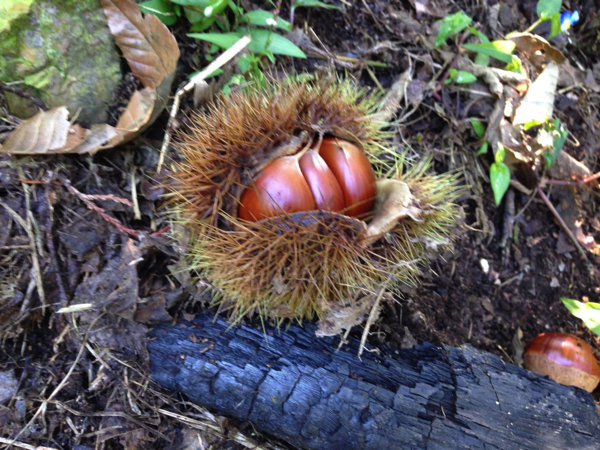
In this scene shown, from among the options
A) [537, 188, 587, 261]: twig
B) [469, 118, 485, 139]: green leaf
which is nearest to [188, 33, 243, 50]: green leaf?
[469, 118, 485, 139]: green leaf

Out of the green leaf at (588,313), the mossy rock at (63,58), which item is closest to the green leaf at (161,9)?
the mossy rock at (63,58)

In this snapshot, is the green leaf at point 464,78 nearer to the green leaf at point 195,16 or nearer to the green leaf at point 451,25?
the green leaf at point 451,25

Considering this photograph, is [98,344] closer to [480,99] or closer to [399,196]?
Answer: [399,196]

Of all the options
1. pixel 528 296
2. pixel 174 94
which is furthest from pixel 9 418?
pixel 528 296

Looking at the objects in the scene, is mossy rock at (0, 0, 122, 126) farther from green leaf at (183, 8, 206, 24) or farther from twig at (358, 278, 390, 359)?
twig at (358, 278, 390, 359)

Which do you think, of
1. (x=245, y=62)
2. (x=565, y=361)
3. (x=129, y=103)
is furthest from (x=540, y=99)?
(x=129, y=103)
